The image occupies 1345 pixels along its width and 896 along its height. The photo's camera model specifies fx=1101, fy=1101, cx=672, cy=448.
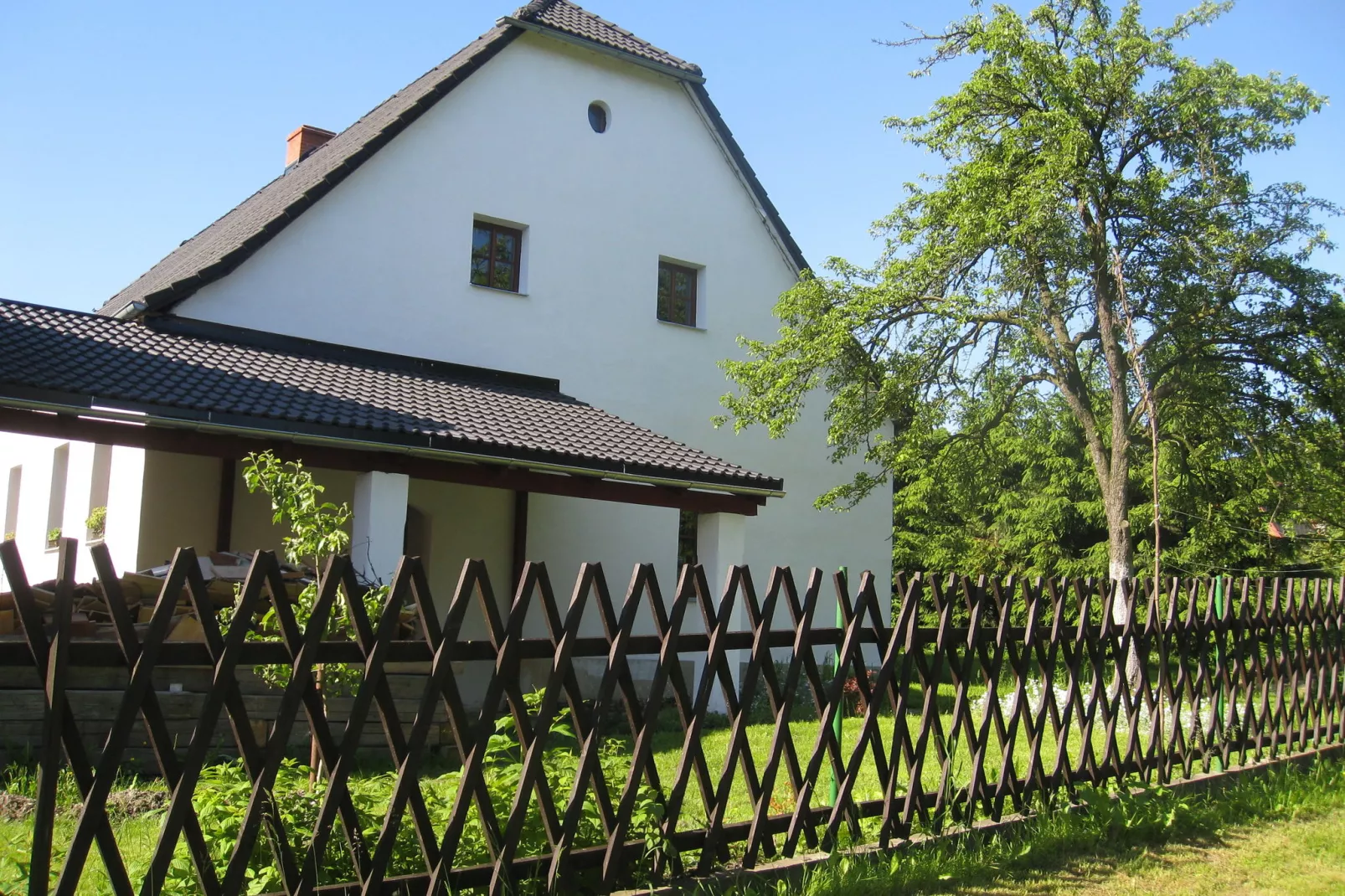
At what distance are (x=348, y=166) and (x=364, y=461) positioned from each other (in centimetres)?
463

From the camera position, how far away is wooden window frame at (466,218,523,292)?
13.9 metres

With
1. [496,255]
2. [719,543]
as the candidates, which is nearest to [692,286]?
Answer: [496,255]

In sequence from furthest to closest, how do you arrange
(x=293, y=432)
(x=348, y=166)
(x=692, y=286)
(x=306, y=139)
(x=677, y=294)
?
(x=306, y=139) → (x=692, y=286) → (x=677, y=294) → (x=348, y=166) → (x=293, y=432)

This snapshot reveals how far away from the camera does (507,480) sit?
10242 mm

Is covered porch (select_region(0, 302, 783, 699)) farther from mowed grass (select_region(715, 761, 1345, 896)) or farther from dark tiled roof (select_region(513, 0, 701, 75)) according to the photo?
mowed grass (select_region(715, 761, 1345, 896))

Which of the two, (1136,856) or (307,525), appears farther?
(1136,856)

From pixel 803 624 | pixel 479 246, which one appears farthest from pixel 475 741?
pixel 479 246

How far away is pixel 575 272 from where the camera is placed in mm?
14508

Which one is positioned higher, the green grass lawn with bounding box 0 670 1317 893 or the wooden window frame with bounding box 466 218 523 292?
the wooden window frame with bounding box 466 218 523 292

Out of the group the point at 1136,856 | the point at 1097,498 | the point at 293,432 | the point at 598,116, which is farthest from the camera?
the point at 1097,498

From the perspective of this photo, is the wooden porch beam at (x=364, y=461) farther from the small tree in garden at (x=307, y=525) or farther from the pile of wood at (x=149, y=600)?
the small tree in garden at (x=307, y=525)

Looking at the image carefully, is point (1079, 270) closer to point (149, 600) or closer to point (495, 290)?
point (495, 290)

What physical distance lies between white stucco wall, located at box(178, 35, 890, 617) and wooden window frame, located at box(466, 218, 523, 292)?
0.57ft

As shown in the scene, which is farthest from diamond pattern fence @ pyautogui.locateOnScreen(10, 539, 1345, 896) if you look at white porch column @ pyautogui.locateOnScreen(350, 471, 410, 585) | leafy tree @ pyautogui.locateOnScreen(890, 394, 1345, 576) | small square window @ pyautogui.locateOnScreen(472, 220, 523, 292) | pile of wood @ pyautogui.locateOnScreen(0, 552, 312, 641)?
small square window @ pyautogui.locateOnScreen(472, 220, 523, 292)
